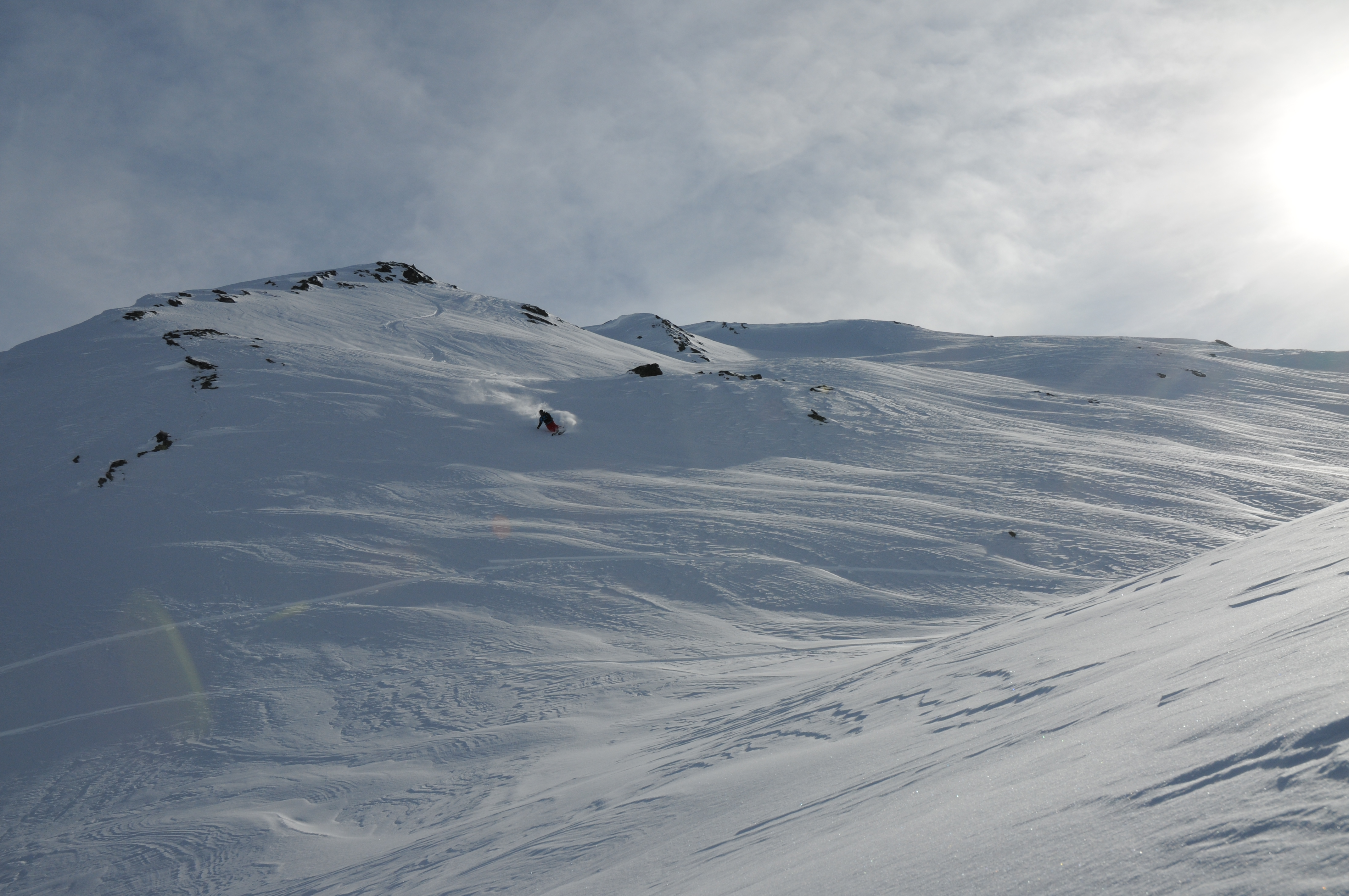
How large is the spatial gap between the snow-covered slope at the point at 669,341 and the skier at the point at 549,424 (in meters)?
16.5

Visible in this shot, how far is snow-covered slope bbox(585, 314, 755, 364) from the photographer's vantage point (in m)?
35.1

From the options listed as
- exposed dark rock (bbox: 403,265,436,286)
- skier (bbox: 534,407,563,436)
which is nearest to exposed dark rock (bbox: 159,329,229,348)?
skier (bbox: 534,407,563,436)

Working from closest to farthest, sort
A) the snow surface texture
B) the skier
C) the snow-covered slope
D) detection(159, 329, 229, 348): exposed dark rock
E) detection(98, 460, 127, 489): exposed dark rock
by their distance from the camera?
1. the snow surface texture
2. detection(98, 460, 127, 489): exposed dark rock
3. the skier
4. detection(159, 329, 229, 348): exposed dark rock
5. the snow-covered slope

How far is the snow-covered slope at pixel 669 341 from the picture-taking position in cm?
3506

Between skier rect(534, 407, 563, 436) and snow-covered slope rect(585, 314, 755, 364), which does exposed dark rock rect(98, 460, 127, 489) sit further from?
snow-covered slope rect(585, 314, 755, 364)

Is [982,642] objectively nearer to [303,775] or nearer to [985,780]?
[985,780]

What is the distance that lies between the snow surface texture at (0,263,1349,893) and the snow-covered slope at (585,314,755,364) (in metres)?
14.6

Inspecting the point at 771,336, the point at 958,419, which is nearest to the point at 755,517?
the point at 958,419

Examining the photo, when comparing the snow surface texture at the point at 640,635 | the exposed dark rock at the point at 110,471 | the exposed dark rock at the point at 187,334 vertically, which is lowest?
the snow surface texture at the point at 640,635

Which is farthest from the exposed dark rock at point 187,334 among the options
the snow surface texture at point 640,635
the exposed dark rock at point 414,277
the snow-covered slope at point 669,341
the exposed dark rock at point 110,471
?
the snow-covered slope at point 669,341

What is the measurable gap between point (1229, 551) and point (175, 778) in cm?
916

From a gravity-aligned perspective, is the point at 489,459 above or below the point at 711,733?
above

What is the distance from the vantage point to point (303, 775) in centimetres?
577

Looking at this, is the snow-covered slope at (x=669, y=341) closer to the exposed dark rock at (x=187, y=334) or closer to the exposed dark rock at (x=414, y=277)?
the exposed dark rock at (x=414, y=277)
